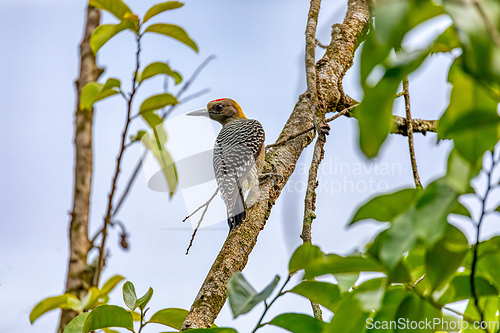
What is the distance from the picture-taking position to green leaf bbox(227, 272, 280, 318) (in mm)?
929

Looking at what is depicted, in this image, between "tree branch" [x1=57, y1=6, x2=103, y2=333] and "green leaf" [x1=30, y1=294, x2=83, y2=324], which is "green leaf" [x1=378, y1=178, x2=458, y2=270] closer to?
"green leaf" [x1=30, y1=294, x2=83, y2=324]

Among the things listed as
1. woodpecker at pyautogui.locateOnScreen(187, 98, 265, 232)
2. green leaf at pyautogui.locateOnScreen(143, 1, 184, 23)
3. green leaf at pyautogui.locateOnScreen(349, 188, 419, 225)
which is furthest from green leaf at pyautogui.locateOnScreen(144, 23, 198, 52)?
green leaf at pyautogui.locateOnScreen(349, 188, 419, 225)

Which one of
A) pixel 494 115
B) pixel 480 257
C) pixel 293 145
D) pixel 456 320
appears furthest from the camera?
pixel 293 145

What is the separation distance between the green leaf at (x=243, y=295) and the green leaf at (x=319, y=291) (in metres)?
0.18

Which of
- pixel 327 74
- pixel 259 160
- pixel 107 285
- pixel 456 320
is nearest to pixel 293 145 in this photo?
pixel 327 74

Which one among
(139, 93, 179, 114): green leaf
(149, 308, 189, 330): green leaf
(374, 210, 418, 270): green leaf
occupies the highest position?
(139, 93, 179, 114): green leaf

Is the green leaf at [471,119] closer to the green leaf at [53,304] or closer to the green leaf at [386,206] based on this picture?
the green leaf at [386,206]

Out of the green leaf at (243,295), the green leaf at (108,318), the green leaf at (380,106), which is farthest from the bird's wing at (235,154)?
the green leaf at (380,106)

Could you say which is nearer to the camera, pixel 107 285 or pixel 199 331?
pixel 199 331

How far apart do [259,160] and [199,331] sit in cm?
269

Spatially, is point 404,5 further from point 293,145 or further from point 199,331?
point 293,145

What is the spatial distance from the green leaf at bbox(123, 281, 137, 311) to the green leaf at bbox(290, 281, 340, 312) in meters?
0.76

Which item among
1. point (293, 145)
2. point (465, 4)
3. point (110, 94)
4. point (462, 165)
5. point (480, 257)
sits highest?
point (110, 94)

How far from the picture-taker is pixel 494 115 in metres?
0.75
